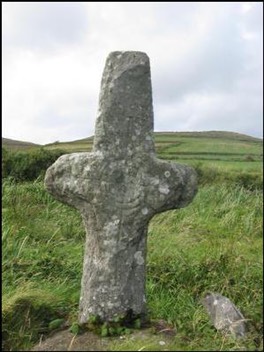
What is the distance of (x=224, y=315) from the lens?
591 cm

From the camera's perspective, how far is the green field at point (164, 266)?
5.27 metres

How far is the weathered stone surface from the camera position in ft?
18.3

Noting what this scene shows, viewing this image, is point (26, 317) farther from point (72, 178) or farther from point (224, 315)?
point (224, 315)

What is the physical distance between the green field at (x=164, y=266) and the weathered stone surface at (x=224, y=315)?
8 centimetres

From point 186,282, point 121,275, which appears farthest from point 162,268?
point 121,275

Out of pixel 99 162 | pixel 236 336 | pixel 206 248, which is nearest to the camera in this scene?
pixel 99 162

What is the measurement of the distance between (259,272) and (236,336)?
1.95m

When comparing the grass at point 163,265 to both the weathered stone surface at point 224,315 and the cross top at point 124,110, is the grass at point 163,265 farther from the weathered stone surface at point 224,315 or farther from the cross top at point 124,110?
the cross top at point 124,110

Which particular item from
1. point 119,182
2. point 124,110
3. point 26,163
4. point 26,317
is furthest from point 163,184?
point 26,163

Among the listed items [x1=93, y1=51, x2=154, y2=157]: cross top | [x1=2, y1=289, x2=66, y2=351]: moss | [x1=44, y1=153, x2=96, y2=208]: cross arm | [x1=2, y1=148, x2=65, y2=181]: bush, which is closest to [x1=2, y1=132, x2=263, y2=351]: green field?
[x1=2, y1=289, x2=66, y2=351]: moss

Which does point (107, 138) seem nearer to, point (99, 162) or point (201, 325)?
point (99, 162)

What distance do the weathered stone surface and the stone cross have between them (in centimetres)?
106

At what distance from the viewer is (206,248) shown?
8.33m

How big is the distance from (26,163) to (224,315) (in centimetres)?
1020
